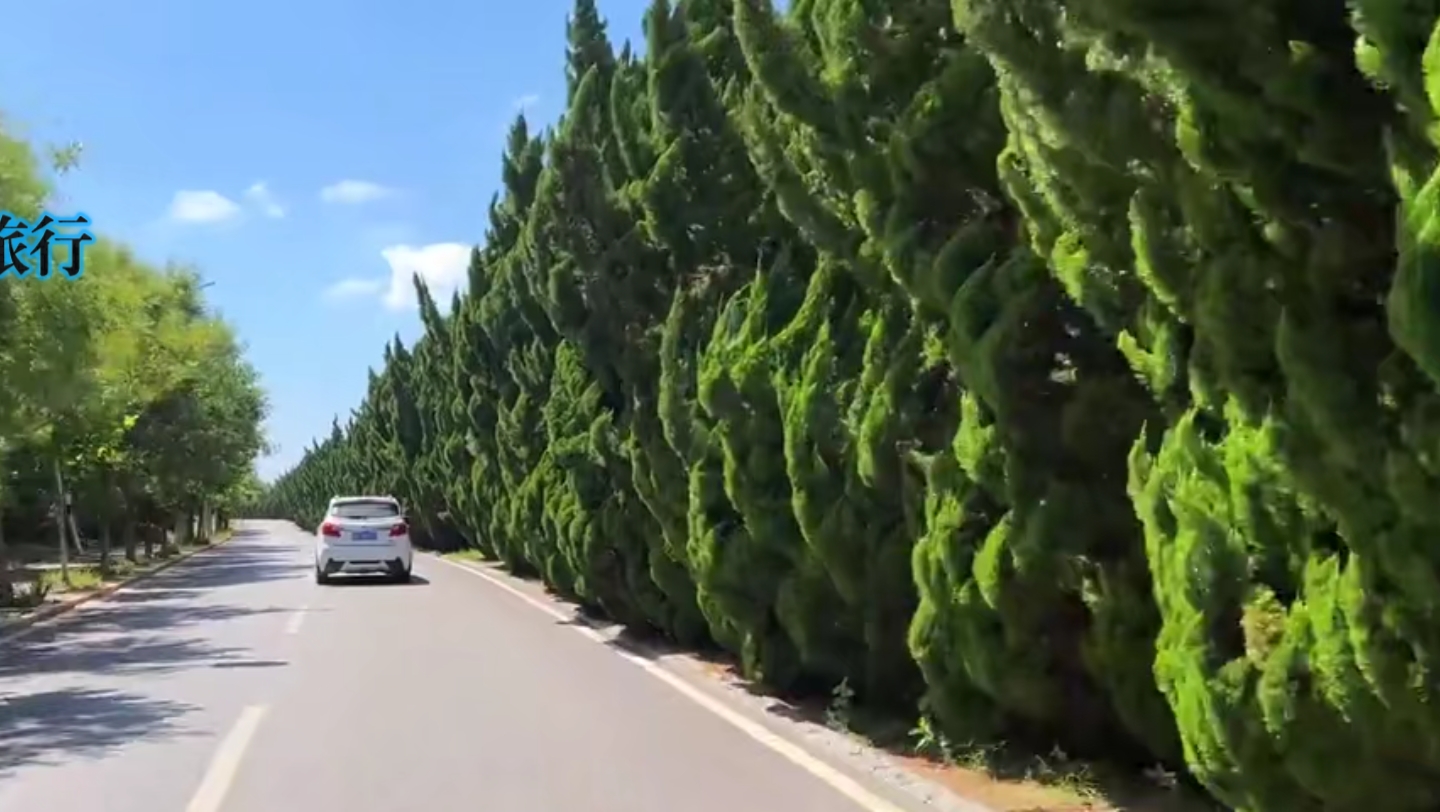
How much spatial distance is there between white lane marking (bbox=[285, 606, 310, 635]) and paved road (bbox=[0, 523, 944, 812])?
142 millimetres

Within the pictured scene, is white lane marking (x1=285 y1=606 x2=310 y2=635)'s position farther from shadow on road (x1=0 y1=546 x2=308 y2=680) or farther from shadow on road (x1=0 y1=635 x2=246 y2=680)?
shadow on road (x1=0 y1=635 x2=246 y2=680)

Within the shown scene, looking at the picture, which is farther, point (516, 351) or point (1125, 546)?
point (516, 351)

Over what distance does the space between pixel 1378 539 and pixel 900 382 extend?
4.73m

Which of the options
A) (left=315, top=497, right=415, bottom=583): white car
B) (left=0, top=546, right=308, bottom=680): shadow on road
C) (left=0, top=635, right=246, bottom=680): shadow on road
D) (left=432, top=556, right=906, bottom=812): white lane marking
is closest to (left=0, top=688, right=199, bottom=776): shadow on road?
(left=0, top=635, right=246, bottom=680): shadow on road

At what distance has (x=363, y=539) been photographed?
102 ft

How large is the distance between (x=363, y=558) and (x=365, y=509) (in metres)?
0.99

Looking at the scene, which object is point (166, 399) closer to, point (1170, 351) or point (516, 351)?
point (516, 351)

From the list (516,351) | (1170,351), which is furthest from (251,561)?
(1170,351)

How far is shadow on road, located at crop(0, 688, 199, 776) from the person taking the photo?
10.6 metres

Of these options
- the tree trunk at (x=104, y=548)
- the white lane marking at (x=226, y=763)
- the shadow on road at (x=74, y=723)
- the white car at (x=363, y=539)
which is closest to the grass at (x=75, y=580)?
the tree trunk at (x=104, y=548)

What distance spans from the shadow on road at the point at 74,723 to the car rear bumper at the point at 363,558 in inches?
649

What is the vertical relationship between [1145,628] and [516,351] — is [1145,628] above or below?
below

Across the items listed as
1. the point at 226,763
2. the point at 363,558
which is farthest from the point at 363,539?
the point at 226,763

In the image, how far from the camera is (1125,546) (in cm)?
768
